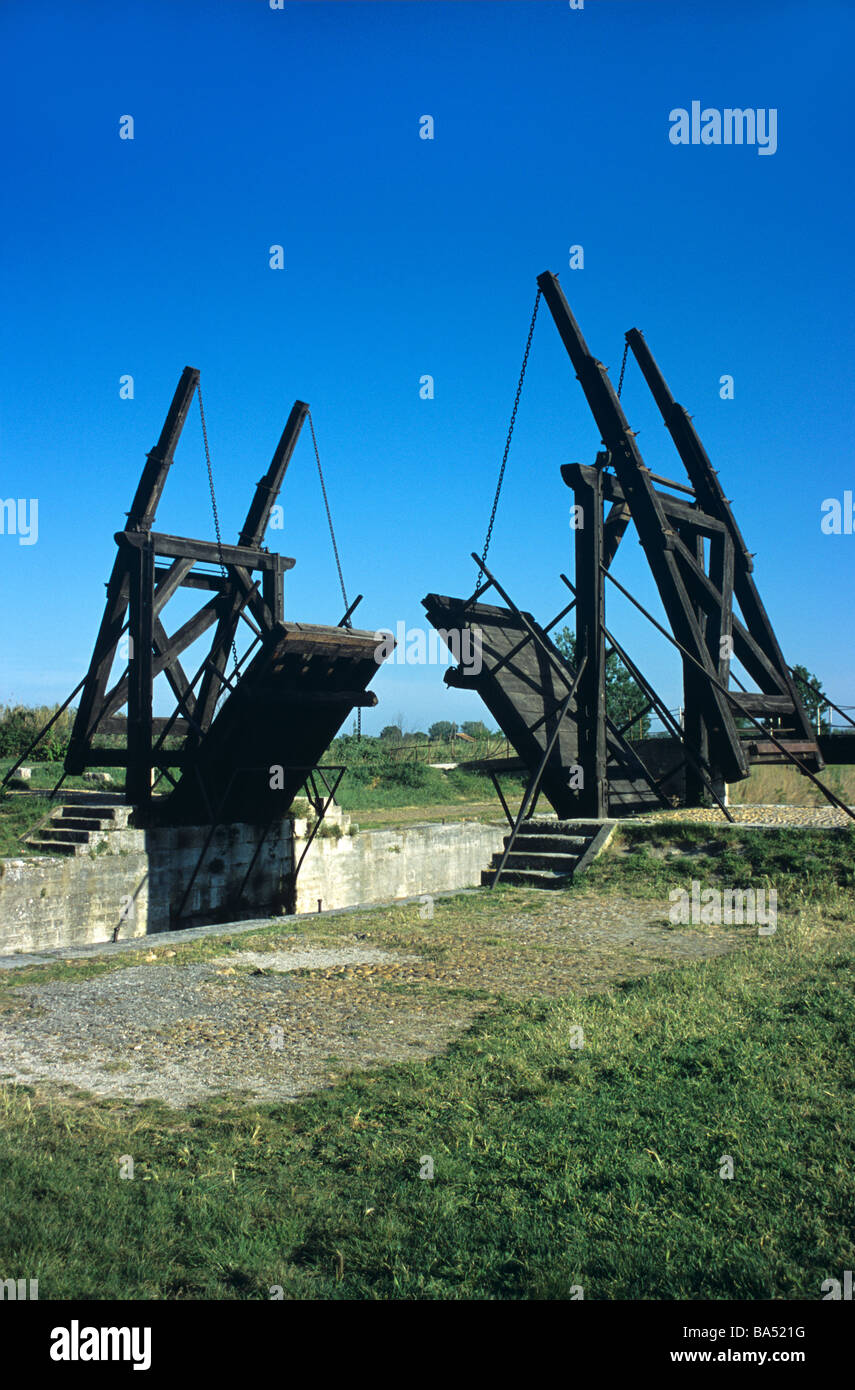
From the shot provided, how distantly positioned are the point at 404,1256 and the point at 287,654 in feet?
42.8

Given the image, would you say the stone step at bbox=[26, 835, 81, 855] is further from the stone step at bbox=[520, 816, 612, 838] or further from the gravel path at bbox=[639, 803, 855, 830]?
the gravel path at bbox=[639, 803, 855, 830]

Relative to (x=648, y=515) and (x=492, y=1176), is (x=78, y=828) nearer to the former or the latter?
(x=648, y=515)

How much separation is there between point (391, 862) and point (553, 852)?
10.9 meters

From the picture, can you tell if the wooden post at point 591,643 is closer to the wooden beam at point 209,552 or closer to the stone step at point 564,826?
the stone step at point 564,826

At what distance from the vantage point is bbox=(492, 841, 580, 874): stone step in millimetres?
12297

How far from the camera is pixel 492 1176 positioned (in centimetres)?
392

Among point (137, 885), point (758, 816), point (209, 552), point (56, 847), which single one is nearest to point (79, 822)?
point (56, 847)

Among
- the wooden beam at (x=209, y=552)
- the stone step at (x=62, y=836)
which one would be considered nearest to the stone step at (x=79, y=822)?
the stone step at (x=62, y=836)

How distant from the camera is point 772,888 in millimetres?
10562

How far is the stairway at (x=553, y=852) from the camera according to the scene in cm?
1215

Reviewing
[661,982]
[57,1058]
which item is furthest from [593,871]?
[57,1058]
